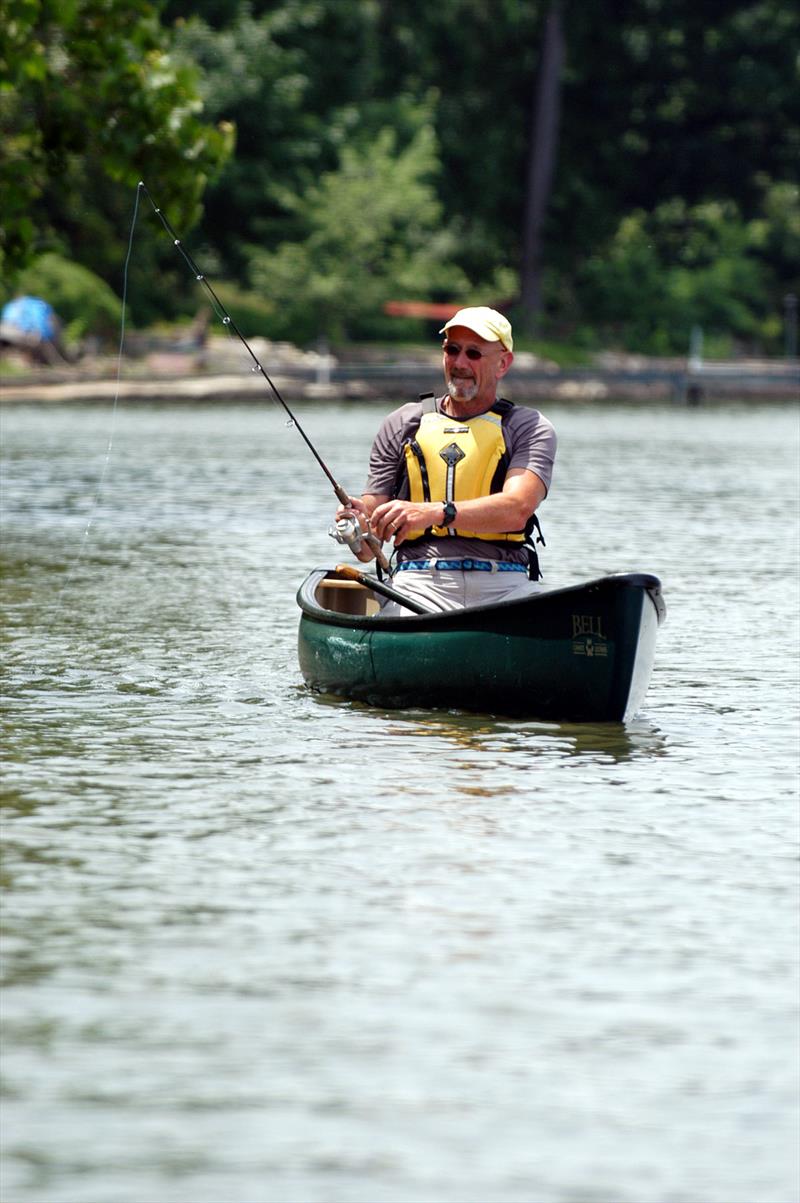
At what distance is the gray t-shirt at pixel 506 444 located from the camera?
13.3 metres

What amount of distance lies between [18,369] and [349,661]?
4773 centimetres

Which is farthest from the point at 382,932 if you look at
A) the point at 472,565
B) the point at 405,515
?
the point at 472,565

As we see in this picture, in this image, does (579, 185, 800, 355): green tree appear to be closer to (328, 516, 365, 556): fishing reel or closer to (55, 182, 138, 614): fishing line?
(55, 182, 138, 614): fishing line

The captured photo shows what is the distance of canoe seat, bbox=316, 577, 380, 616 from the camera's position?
15.1 metres

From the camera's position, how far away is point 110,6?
2480 cm

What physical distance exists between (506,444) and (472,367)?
494 mm

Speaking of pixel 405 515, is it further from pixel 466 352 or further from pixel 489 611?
pixel 466 352

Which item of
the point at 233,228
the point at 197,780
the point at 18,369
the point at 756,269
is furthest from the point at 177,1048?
the point at 756,269

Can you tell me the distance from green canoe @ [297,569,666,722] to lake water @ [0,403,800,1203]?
16 centimetres

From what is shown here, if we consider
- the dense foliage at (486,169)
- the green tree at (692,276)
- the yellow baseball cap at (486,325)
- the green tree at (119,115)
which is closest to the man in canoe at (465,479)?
the yellow baseball cap at (486,325)

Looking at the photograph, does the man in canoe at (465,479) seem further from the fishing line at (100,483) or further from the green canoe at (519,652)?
the fishing line at (100,483)

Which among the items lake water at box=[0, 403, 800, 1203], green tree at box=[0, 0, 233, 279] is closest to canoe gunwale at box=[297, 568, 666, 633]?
lake water at box=[0, 403, 800, 1203]

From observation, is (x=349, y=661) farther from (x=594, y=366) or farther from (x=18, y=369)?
(x=594, y=366)

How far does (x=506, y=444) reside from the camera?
1342 centimetres
